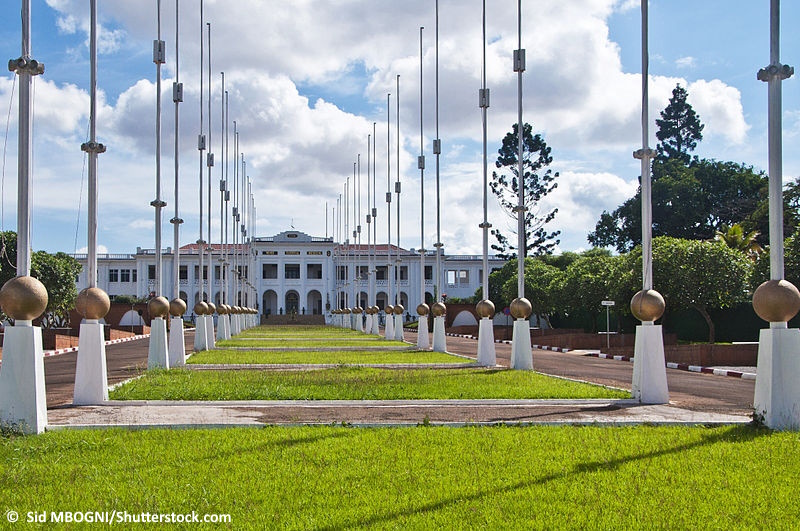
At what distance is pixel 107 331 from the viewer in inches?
1881

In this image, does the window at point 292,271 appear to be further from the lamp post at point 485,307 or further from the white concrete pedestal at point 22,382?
the white concrete pedestal at point 22,382

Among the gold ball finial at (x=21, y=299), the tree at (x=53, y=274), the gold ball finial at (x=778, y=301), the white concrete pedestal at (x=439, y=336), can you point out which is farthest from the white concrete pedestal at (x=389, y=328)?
the gold ball finial at (x=21, y=299)

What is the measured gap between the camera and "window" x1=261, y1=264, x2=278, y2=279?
350 ft

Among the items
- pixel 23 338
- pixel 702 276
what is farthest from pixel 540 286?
pixel 23 338

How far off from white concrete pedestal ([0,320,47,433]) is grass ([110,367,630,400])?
3442 mm

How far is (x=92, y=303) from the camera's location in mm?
12562

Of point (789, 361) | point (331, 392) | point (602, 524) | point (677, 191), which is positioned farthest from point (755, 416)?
point (677, 191)

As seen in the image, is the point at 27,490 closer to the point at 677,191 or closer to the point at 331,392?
the point at 331,392

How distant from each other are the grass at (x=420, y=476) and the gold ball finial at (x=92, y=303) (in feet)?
11.0

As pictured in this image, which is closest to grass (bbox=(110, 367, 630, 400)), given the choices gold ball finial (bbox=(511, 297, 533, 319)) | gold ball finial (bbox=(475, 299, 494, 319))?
gold ball finial (bbox=(511, 297, 533, 319))

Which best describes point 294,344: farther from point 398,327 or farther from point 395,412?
point 395,412

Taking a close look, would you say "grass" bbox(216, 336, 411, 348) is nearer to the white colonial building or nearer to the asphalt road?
the asphalt road

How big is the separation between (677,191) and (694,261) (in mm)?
31847

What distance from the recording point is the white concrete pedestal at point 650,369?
43.8 ft
